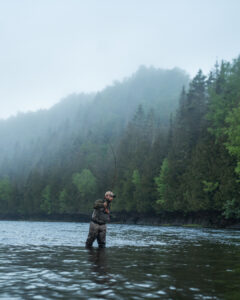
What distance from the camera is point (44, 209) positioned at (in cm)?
12494

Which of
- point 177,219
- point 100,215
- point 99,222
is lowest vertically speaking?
point 99,222

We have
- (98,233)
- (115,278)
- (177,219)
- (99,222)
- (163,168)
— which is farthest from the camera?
(163,168)

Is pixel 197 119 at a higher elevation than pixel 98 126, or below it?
below

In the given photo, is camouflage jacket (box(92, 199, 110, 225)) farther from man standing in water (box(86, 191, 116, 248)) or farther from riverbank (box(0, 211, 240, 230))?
riverbank (box(0, 211, 240, 230))

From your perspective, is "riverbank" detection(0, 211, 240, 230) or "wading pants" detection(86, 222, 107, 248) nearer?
"wading pants" detection(86, 222, 107, 248)

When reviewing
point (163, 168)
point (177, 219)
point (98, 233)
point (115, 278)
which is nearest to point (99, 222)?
point (98, 233)

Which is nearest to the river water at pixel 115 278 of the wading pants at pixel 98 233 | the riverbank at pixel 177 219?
the wading pants at pixel 98 233

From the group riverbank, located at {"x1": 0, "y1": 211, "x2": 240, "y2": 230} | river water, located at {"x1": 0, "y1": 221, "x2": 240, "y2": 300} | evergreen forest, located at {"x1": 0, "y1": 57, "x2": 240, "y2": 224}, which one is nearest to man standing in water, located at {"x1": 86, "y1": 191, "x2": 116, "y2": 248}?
evergreen forest, located at {"x1": 0, "y1": 57, "x2": 240, "y2": 224}

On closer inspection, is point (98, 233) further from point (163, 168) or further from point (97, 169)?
point (97, 169)

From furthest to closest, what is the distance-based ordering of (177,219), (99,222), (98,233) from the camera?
(177,219), (98,233), (99,222)

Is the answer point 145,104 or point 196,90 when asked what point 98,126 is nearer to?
point 145,104

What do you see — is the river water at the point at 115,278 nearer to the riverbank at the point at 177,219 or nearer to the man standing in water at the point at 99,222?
the man standing in water at the point at 99,222

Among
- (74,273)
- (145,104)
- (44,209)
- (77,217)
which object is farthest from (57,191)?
(74,273)

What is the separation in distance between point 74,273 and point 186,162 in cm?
6261
